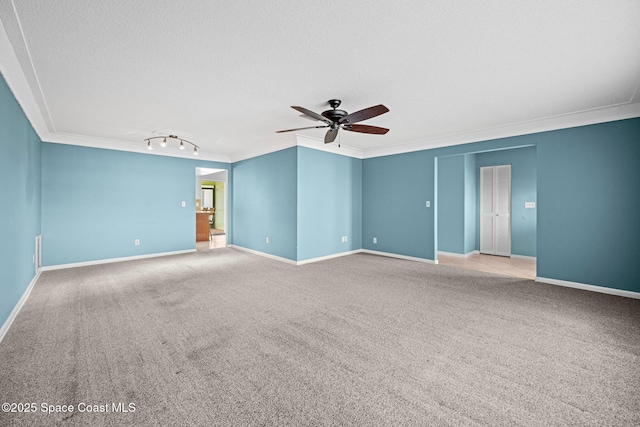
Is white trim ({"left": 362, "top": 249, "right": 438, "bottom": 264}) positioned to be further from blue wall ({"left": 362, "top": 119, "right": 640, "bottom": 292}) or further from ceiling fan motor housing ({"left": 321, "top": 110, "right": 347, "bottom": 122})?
ceiling fan motor housing ({"left": 321, "top": 110, "right": 347, "bottom": 122})

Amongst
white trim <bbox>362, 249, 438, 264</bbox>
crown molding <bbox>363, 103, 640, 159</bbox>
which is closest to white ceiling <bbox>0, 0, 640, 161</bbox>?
crown molding <bbox>363, 103, 640, 159</bbox>

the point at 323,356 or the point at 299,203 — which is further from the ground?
the point at 299,203

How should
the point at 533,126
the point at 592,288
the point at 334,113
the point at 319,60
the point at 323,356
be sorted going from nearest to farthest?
the point at 323,356 → the point at 319,60 → the point at 334,113 → the point at 592,288 → the point at 533,126

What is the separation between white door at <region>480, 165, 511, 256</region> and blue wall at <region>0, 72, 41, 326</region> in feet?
26.6

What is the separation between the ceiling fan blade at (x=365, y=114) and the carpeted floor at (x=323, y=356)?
2.15 m

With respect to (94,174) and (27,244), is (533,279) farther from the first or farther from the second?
(94,174)

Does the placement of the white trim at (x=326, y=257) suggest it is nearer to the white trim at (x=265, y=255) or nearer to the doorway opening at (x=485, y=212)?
the white trim at (x=265, y=255)

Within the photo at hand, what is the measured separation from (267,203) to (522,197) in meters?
5.68

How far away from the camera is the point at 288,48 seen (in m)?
2.29

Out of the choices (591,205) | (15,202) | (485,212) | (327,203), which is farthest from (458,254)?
(15,202)

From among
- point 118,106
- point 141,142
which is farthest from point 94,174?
point 118,106

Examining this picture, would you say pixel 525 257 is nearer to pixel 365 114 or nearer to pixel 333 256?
pixel 333 256

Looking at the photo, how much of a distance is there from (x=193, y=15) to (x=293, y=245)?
4.15 meters

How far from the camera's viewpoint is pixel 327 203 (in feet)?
19.9
